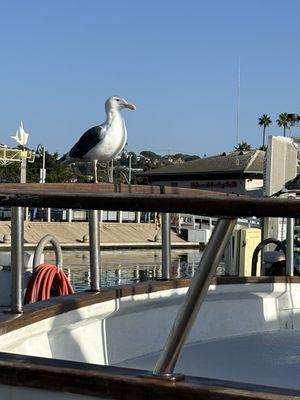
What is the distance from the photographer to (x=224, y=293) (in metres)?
4.21

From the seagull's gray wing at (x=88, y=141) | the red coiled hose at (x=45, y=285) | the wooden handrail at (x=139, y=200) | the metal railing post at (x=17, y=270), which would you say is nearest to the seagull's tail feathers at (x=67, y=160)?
the seagull's gray wing at (x=88, y=141)

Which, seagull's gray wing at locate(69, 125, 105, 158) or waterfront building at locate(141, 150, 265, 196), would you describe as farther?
waterfront building at locate(141, 150, 265, 196)

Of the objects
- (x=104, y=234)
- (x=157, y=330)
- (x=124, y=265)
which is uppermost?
(x=157, y=330)

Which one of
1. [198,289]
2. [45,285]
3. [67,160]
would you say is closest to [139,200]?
[198,289]

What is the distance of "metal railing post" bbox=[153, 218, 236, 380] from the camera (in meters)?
1.88

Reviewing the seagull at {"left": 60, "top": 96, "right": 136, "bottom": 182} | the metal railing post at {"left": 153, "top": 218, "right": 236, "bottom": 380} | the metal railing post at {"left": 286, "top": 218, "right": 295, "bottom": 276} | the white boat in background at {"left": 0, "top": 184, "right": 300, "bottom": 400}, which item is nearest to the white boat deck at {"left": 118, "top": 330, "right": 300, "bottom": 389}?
the white boat in background at {"left": 0, "top": 184, "right": 300, "bottom": 400}

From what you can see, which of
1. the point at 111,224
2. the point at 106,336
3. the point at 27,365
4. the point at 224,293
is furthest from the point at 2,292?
the point at 111,224

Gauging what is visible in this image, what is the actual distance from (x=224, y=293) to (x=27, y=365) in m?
2.36

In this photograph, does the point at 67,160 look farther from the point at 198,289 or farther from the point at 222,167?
the point at 222,167

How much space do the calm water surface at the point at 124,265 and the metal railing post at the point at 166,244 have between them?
10.5 metres

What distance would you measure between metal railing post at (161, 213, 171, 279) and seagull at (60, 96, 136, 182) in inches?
29.2

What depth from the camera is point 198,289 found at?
188cm

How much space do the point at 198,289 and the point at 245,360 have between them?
1662 millimetres

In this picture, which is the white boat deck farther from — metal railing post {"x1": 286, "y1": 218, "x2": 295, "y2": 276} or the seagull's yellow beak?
the seagull's yellow beak
